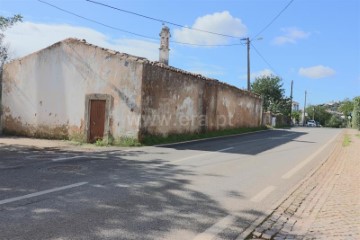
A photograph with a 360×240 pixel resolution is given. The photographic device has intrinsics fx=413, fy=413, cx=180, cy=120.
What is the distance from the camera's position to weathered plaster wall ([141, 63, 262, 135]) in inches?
734

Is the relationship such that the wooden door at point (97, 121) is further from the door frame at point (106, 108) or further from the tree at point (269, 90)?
the tree at point (269, 90)

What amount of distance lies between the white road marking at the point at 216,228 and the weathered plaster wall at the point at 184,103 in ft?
39.6

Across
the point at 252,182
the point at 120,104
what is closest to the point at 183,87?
the point at 120,104

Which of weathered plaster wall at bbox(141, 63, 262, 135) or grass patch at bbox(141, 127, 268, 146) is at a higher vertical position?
weathered plaster wall at bbox(141, 63, 262, 135)

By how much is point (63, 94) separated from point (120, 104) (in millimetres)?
3246

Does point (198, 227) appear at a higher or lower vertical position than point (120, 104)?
lower

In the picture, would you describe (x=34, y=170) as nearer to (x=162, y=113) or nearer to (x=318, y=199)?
(x=318, y=199)

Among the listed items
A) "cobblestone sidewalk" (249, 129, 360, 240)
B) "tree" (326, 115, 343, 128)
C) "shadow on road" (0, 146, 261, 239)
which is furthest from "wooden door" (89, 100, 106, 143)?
"tree" (326, 115, 343, 128)

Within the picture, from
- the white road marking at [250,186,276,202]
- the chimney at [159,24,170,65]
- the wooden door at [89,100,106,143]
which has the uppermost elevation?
the chimney at [159,24,170,65]

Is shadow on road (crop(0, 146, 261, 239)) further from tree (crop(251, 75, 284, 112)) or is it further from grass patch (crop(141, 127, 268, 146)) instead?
tree (crop(251, 75, 284, 112))

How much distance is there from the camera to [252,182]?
9.43 metres

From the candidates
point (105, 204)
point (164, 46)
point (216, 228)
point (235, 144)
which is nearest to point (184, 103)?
point (235, 144)

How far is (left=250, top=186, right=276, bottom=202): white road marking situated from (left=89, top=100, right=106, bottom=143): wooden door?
1089cm

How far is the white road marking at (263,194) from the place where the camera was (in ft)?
25.3
